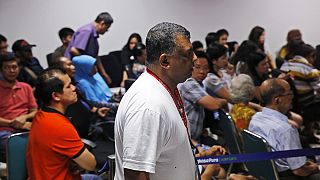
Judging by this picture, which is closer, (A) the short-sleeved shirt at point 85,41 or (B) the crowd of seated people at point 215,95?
(B) the crowd of seated people at point 215,95

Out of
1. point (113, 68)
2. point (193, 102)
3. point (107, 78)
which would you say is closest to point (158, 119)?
point (193, 102)

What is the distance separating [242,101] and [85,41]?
109 inches

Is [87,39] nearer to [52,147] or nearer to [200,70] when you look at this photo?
[200,70]

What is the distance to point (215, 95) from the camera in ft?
14.4

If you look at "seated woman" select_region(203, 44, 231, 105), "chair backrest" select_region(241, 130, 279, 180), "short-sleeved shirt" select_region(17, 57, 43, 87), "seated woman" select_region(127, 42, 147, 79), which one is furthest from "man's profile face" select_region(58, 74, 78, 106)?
"seated woman" select_region(127, 42, 147, 79)

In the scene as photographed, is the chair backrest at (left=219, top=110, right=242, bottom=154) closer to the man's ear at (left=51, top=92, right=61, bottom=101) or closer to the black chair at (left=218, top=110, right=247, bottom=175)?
the black chair at (left=218, top=110, right=247, bottom=175)

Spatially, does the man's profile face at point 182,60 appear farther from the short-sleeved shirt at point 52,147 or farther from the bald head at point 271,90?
the bald head at point 271,90

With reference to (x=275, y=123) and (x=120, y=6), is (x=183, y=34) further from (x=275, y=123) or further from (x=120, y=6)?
(x=120, y=6)

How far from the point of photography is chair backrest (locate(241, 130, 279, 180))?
9.25 feet

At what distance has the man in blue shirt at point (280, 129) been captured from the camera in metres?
2.96

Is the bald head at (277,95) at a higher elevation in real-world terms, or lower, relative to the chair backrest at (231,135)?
higher

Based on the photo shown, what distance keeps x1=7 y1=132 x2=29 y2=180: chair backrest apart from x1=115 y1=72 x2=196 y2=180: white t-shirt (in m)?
1.33

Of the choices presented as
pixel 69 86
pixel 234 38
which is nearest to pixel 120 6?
pixel 234 38

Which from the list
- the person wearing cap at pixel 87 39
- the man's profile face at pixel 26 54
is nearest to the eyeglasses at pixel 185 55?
the person wearing cap at pixel 87 39
